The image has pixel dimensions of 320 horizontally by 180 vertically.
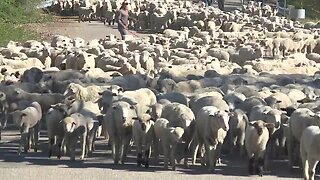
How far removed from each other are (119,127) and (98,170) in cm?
107

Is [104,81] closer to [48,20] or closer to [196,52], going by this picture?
[196,52]

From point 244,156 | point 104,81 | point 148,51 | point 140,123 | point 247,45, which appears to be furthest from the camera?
point 247,45

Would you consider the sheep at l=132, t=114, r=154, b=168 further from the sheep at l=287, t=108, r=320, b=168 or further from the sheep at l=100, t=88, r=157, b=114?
the sheep at l=287, t=108, r=320, b=168

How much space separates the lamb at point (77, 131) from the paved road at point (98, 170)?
23 centimetres

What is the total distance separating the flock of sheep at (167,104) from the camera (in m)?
13.1

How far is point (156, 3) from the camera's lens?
48.1 metres

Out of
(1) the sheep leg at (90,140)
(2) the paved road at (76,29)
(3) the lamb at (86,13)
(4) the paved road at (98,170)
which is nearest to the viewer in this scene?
(4) the paved road at (98,170)

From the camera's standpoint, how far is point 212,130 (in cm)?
1309

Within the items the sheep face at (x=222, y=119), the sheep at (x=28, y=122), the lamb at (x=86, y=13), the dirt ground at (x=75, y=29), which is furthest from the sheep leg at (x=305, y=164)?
the lamb at (x=86, y=13)

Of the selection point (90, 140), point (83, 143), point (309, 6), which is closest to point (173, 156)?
point (83, 143)

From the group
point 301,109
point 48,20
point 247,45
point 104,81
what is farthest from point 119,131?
point 48,20

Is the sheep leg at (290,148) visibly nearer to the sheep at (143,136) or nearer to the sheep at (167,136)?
the sheep at (167,136)

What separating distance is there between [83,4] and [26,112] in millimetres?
36421

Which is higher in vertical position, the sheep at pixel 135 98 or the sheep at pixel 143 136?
the sheep at pixel 135 98
